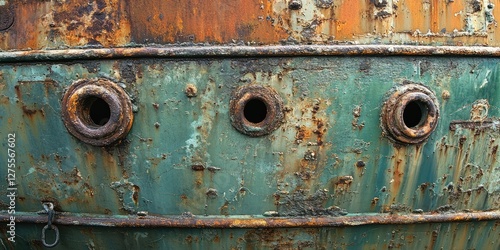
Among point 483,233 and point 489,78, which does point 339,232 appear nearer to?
point 483,233

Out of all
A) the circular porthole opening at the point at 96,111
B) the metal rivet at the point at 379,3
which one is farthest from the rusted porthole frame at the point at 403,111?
the circular porthole opening at the point at 96,111

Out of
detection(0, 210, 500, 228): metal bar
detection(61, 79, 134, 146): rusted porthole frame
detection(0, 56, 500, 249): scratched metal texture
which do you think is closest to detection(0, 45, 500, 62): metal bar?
detection(0, 56, 500, 249): scratched metal texture

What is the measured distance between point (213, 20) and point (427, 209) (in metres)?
1.62

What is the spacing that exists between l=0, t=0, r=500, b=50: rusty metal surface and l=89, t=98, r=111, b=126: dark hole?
0.35 metres

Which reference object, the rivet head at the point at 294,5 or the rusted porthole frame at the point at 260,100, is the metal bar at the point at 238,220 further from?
the rivet head at the point at 294,5

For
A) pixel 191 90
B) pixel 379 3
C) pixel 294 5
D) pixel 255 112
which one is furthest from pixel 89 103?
pixel 379 3

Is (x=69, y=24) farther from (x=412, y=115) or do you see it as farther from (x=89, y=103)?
(x=412, y=115)

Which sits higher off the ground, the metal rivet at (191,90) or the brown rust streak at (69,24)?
the brown rust streak at (69,24)

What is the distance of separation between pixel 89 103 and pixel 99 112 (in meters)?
0.18

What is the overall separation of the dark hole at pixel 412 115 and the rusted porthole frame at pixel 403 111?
8 cm

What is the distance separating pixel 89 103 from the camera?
295 centimetres

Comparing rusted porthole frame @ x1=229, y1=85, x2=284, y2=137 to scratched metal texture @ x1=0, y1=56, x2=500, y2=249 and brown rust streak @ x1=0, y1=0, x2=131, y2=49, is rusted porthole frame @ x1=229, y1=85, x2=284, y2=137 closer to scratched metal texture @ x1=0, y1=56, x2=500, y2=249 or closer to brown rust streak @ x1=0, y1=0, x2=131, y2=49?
scratched metal texture @ x1=0, y1=56, x2=500, y2=249

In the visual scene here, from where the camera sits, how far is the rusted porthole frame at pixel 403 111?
290 centimetres

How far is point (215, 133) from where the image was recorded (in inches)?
115
